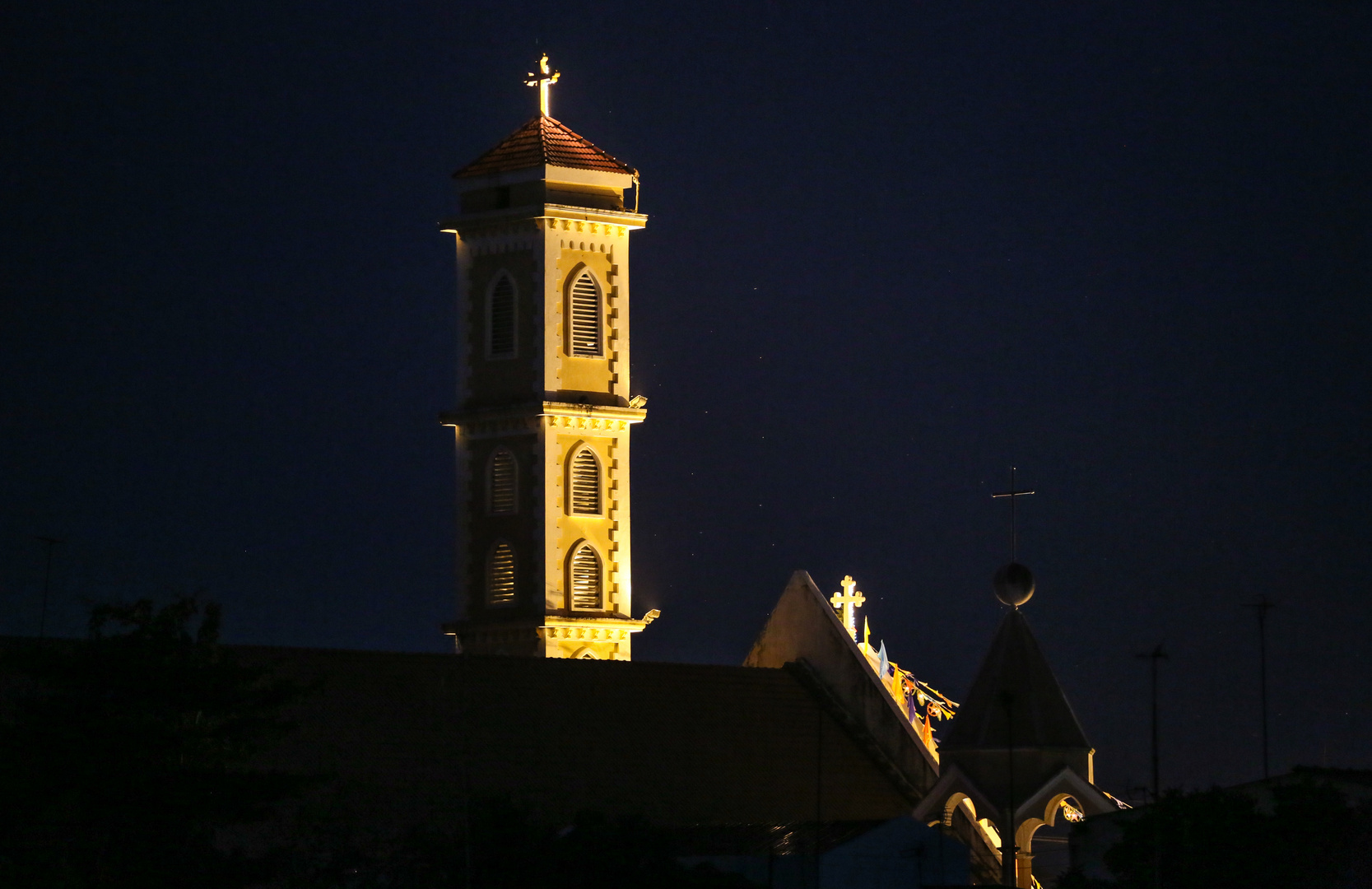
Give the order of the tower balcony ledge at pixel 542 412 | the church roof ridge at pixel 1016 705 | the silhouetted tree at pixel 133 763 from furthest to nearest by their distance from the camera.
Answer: the tower balcony ledge at pixel 542 412 < the church roof ridge at pixel 1016 705 < the silhouetted tree at pixel 133 763

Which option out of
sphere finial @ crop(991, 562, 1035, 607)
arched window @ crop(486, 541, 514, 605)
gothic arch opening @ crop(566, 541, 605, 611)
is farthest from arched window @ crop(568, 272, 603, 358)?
sphere finial @ crop(991, 562, 1035, 607)

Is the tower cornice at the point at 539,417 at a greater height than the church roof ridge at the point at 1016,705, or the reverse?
the tower cornice at the point at 539,417

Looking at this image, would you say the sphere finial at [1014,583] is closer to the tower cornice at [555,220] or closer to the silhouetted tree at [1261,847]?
the silhouetted tree at [1261,847]

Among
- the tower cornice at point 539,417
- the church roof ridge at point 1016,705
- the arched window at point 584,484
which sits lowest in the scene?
the church roof ridge at point 1016,705

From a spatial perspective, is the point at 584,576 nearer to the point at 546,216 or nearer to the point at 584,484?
the point at 584,484

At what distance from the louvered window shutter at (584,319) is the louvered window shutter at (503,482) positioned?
9.35 feet

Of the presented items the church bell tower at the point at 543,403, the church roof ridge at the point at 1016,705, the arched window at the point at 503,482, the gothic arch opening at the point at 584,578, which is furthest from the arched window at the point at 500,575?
the church roof ridge at the point at 1016,705

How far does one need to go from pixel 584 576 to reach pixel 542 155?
9556 mm

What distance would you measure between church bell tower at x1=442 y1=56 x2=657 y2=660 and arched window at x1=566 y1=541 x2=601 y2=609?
0.03m

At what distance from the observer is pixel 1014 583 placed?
55.9m

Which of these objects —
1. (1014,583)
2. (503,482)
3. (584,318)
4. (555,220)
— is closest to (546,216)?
(555,220)

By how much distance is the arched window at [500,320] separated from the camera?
7238 centimetres

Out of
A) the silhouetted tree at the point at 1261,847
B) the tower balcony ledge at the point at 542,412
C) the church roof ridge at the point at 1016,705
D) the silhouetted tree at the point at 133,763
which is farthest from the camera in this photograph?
the tower balcony ledge at the point at 542,412

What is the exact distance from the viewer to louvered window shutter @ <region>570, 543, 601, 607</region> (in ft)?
237
